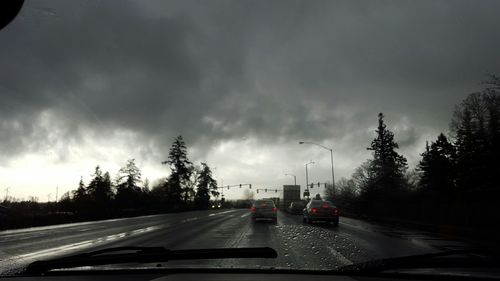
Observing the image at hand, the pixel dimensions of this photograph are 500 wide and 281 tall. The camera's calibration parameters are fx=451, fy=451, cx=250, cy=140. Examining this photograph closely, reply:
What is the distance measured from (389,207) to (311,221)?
1922 centimetres

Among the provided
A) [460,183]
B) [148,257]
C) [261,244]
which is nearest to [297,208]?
[460,183]

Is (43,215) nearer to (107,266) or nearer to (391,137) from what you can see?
(107,266)

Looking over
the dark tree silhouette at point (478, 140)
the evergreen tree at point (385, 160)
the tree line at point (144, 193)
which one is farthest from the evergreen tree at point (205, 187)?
the dark tree silhouette at point (478, 140)

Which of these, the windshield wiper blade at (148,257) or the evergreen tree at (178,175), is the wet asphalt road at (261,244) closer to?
the windshield wiper blade at (148,257)

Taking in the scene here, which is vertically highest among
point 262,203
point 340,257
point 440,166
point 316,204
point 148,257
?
point 440,166

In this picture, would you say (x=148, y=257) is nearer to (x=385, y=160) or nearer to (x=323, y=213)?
(x=323, y=213)

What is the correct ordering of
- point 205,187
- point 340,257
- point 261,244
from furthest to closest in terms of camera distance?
point 205,187 → point 261,244 → point 340,257

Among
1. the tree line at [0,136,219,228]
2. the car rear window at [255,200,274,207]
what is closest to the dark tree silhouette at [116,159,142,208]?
the tree line at [0,136,219,228]

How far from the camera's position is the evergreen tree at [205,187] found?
122 metres

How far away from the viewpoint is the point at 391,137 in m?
85.1

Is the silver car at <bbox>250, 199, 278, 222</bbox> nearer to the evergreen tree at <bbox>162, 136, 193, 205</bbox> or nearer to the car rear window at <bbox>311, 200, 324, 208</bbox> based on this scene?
the car rear window at <bbox>311, 200, 324, 208</bbox>

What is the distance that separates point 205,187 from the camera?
13575cm

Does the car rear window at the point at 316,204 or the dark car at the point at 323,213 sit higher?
the car rear window at the point at 316,204

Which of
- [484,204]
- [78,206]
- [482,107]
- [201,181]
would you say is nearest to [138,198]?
[78,206]
